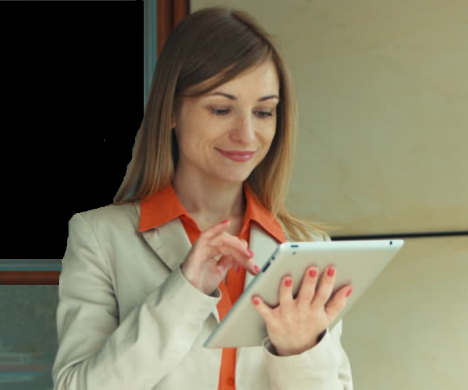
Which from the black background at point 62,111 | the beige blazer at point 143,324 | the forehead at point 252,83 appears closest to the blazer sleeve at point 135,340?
the beige blazer at point 143,324

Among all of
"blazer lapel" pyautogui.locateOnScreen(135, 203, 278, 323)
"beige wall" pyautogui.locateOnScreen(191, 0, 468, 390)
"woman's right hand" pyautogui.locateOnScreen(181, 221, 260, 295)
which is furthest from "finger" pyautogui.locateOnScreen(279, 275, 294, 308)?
"beige wall" pyautogui.locateOnScreen(191, 0, 468, 390)

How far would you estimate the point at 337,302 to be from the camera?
4.90 ft

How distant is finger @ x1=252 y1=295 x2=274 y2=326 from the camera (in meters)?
1.42

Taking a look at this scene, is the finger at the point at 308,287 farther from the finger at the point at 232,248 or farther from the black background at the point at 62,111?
the black background at the point at 62,111

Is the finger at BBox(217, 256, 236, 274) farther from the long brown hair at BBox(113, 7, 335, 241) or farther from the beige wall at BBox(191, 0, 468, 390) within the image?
the beige wall at BBox(191, 0, 468, 390)

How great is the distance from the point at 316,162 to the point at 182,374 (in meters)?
1.24

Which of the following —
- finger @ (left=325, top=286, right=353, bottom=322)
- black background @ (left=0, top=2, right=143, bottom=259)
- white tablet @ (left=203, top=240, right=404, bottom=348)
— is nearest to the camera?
white tablet @ (left=203, top=240, right=404, bottom=348)

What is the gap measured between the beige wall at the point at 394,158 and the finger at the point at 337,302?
4.16 feet

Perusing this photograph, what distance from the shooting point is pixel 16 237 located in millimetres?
2688

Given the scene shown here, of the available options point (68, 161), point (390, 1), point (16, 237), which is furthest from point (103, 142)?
point (390, 1)

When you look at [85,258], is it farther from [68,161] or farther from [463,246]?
[463,246]

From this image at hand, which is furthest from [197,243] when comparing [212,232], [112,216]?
[112,216]

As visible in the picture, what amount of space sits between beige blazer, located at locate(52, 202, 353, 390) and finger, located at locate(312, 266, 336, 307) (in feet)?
0.34

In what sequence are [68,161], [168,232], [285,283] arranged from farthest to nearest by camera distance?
1. [68,161]
2. [168,232]
3. [285,283]
